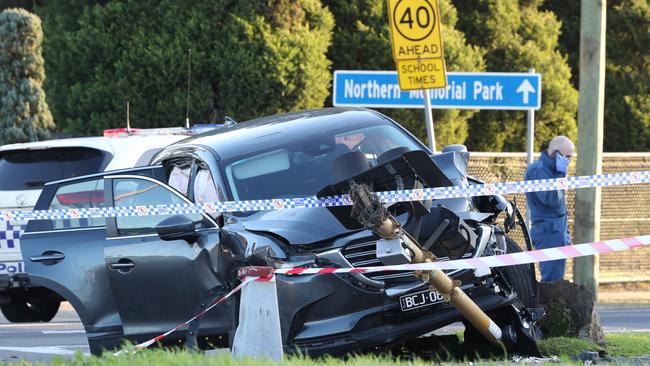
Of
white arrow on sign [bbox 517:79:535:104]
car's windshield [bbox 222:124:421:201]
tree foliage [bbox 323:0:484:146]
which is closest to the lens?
car's windshield [bbox 222:124:421:201]

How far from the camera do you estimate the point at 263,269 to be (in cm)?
716

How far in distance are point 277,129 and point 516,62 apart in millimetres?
18681

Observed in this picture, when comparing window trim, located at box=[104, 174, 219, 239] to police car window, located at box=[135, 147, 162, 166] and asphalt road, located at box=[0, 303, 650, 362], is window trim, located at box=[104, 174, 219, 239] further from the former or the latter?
police car window, located at box=[135, 147, 162, 166]

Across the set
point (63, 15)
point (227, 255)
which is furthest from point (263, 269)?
point (63, 15)

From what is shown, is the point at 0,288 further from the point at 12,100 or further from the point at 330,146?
the point at 12,100

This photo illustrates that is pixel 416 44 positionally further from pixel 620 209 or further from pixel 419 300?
pixel 620 209

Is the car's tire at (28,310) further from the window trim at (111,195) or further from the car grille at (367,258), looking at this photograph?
the car grille at (367,258)

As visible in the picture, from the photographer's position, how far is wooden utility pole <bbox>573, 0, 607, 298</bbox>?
43.4 ft

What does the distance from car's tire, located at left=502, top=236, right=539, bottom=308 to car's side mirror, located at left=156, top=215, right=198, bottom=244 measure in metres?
2.03

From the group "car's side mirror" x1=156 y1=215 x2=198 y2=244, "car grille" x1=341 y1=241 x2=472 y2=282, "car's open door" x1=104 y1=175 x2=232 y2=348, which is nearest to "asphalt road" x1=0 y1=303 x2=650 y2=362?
"car's open door" x1=104 y1=175 x2=232 y2=348

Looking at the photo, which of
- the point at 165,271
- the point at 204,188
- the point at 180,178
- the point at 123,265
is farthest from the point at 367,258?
the point at 180,178

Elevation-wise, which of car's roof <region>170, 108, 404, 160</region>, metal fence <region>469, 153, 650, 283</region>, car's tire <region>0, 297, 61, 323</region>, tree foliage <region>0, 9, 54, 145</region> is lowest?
metal fence <region>469, 153, 650, 283</region>

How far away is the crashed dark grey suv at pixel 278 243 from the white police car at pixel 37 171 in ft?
7.09

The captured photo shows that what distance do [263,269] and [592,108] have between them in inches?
285
